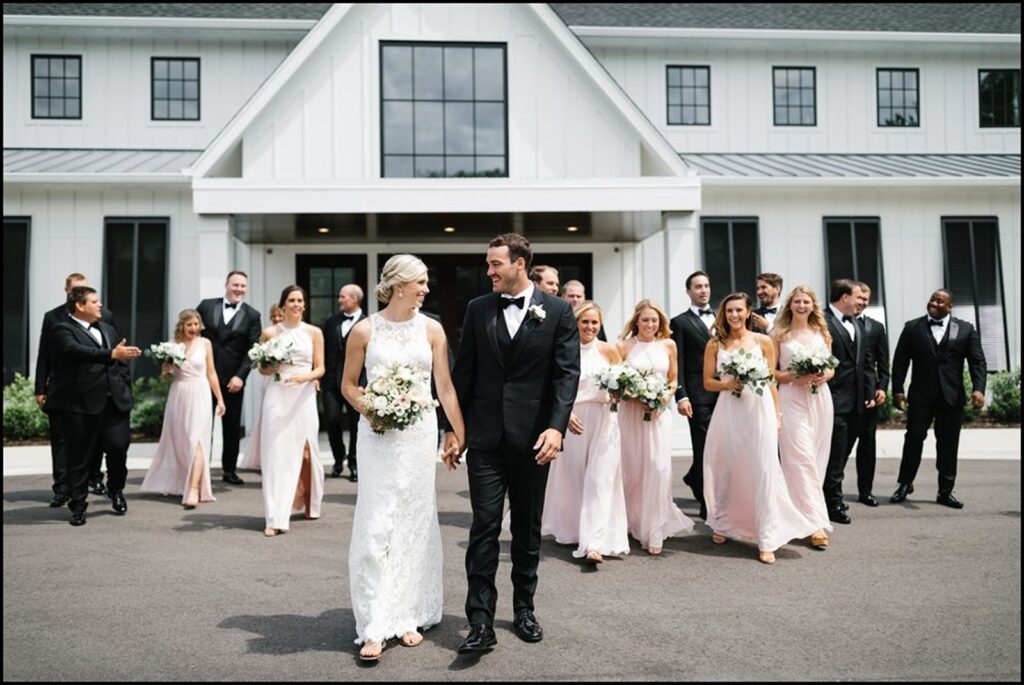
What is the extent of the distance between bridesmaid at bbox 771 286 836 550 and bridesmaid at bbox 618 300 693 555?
108cm

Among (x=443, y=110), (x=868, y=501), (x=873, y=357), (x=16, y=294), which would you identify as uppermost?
(x=443, y=110)

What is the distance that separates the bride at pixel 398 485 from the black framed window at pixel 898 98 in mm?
18081

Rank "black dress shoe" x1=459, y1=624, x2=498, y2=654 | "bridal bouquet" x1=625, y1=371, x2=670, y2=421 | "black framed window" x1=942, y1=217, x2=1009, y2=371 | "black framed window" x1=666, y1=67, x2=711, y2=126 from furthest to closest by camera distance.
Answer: "black framed window" x1=666, y1=67, x2=711, y2=126 → "black framed window" x1=942, y1=217, x2=1009, y2=371 → "bridal bouquet" x1=625, y1=371, x2=670, y2=421 → "black dress shoe" x1=459, y1=624, x2=498, y2=654

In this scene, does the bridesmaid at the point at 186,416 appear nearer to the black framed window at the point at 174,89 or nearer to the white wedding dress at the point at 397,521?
the white wedding dress at the point at 397,521

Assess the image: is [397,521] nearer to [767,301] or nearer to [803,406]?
[803,406]

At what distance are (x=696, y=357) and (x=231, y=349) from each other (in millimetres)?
5858

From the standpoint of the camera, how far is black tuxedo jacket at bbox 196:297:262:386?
11477mm

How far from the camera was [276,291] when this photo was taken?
16766mm

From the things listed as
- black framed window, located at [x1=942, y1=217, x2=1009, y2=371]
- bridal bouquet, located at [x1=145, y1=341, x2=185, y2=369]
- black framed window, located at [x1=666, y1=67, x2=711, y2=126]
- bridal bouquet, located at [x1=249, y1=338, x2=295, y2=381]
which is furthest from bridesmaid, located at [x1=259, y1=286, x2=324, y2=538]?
black framed window, located at [x1=942, y1=217, x2=1009, y2=371]

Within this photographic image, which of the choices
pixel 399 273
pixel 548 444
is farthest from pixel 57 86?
pixel 548 444

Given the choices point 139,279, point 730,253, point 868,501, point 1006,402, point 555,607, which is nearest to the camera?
point 555,607

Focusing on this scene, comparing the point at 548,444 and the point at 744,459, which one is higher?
the point at 548,444

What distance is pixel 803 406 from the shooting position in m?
8.53

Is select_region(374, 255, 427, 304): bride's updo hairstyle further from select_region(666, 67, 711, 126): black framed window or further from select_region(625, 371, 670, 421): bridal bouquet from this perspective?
select_region(666, 67, 711, 126): black framed window
